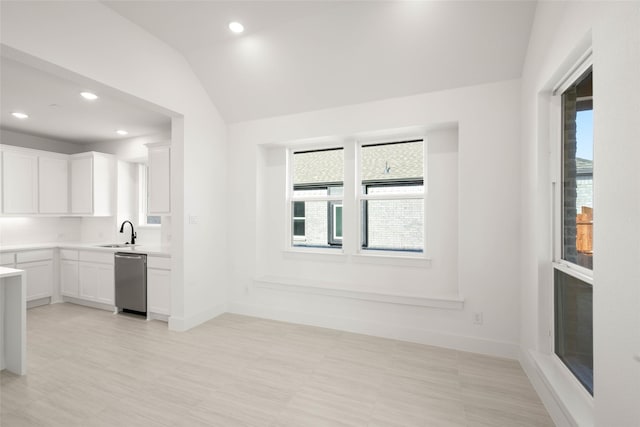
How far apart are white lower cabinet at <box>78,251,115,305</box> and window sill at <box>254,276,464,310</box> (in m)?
2.16

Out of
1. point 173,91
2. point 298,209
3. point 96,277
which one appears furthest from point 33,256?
point 298,209

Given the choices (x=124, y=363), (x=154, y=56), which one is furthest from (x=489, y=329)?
(x=154, y=56)

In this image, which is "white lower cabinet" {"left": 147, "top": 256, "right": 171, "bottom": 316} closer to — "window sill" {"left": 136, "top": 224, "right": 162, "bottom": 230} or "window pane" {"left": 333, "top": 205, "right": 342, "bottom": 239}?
"window sill" {"left": 136, "top": 224, "right": 162, "bottom": 230}

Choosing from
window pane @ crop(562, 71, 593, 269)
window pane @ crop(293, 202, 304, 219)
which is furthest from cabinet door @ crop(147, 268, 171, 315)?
window pane @ crop(562, 71, 593, 269)

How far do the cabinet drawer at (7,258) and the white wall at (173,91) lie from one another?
2.60 metres

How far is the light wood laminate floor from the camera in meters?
1.99

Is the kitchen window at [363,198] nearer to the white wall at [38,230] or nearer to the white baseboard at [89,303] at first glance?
the white baseboard at [89,303]

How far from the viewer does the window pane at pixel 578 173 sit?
5.90 feet

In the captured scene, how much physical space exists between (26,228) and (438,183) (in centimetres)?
638

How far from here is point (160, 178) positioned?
4086 millimetres

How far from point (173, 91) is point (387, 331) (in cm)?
357

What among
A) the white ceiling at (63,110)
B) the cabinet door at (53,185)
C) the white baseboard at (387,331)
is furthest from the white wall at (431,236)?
the cabinet door at (53,185)

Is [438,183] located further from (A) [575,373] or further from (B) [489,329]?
(A) [575,373]

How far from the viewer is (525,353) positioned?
2.56 metres
